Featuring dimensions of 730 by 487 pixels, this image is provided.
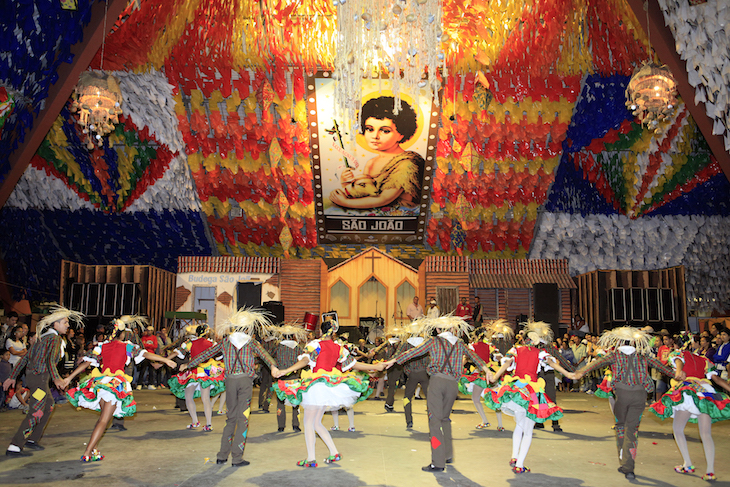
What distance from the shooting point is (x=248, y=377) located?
610 centimetres

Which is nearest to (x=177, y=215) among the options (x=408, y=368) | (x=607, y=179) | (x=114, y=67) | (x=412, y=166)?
(x=114, y=67)

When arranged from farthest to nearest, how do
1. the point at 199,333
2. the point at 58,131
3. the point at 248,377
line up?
the point at 58,131 < the point at 199,333 < the point at 248,377

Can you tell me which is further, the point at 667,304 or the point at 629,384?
the point at 667,304

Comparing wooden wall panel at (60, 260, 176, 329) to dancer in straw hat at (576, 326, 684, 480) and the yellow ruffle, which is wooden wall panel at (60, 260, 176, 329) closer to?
the yellow ruffle

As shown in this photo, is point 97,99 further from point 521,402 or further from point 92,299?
point 521,402

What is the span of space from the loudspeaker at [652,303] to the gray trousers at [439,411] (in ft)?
38.6

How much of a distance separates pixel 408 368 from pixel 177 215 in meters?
10.1

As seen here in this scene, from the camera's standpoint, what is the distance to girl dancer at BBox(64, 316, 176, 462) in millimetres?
6039

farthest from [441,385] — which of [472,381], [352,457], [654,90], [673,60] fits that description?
[654,90]

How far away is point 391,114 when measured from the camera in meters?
14.6

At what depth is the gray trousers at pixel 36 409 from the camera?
6.41 meters

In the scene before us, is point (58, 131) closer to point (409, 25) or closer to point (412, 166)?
point (412, 166)

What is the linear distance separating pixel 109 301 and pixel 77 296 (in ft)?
2.66

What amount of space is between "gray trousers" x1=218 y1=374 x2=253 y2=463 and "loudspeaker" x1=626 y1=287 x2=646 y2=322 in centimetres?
1278
